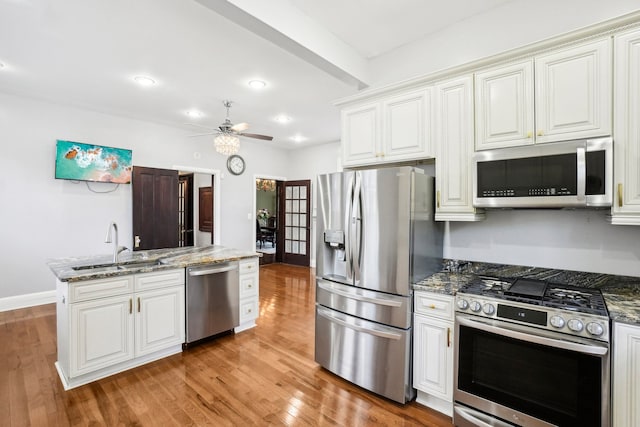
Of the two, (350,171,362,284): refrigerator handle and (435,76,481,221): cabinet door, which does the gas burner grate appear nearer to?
(435,76,481,221): cabinet door

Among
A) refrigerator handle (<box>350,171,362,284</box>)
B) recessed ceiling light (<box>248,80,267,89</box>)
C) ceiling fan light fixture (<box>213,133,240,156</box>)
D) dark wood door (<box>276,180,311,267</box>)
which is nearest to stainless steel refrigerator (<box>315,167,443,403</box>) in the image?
refrigerator handle (<box>350,171,362,284</box>)

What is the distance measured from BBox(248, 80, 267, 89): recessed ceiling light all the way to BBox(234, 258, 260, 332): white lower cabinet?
212 cm

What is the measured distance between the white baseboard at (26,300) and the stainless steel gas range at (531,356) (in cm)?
553

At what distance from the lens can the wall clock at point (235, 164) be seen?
652 cm

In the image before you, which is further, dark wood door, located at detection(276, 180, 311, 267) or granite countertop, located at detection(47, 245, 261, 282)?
dark wood door, located at detection(276, 180, 311, 267)

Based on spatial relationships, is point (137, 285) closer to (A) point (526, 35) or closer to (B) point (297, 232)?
(A) point (526, 35)

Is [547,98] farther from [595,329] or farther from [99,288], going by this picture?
[99,288]

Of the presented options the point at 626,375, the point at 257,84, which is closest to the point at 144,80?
the point at 257,84

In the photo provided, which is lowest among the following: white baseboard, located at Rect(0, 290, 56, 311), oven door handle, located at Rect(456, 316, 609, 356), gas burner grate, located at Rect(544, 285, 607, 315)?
white baseboard, located at Rect(0, 290, 56, 311)

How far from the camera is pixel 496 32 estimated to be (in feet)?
7.98

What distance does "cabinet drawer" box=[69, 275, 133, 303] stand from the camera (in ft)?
7.61

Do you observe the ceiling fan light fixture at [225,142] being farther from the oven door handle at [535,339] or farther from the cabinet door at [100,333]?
the oven door handle at [535,339]

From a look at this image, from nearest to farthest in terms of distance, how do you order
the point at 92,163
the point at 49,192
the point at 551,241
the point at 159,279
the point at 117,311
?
the point at 551,241, the point at 117,311, the point at 159,279, the point at 49,192, the point at 92,163

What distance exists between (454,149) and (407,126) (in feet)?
1.45
